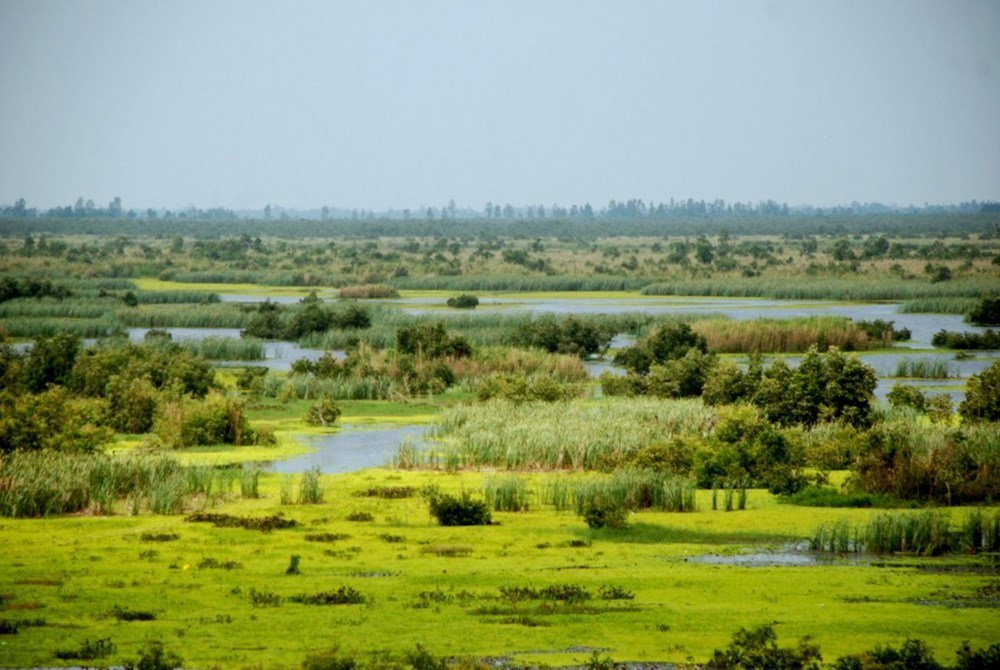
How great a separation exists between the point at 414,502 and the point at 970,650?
14.3 metres

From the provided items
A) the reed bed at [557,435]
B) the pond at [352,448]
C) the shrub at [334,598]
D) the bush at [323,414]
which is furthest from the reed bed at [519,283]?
the shrub at [334,598]

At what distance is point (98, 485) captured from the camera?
28.4 meters

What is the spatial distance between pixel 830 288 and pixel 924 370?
4146 cm

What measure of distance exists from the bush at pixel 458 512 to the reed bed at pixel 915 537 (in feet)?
20.4

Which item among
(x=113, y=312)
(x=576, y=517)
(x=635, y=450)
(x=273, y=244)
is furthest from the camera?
(x=273, y=244)

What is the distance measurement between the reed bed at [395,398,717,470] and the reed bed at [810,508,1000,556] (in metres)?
8.12

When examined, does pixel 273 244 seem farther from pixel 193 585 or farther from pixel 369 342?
pixel 193 585

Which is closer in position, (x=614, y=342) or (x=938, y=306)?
(x=614, y=342)

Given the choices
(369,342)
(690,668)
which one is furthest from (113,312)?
(690,668)

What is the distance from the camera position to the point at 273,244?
181125 mm

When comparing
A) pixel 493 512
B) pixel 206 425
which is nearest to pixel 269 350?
pixel 206 425

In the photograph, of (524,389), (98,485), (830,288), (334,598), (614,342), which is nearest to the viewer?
(334,598)

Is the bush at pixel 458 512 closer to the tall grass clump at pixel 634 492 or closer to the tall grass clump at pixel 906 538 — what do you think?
the tall grass clump at pixel 634 492

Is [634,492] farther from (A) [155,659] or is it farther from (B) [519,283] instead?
(B) [519,283]
